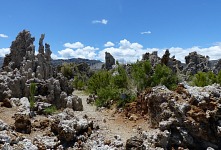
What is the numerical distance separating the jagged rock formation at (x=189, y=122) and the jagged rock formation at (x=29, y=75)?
1138 cm

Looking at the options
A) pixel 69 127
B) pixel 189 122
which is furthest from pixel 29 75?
pixel 189 122

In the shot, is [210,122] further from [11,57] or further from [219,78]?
[11,57]

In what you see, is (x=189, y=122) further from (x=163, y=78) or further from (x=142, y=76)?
(x=142, y=76)

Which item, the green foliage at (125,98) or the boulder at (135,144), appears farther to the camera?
the green foliage at (125,98)

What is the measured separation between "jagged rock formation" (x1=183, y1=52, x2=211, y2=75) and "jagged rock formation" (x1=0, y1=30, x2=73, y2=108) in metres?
34.7

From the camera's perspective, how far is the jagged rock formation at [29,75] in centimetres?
2420

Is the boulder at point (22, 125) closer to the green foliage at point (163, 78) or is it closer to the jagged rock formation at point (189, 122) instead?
the jagged rock formation at point (189, 122)

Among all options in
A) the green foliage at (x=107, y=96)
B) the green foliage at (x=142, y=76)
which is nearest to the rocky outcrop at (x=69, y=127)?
the green foliage at (x=107, y=96)

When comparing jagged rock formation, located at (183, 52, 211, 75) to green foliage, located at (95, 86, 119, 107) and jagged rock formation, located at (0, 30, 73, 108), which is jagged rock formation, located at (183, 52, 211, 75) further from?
green foliage, located at (95, 86, 119, 107)

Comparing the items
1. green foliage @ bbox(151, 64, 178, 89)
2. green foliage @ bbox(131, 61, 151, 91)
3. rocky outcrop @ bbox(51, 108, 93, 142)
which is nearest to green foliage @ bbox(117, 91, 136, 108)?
green foliage @ bbox(131, 61, 151, 91)

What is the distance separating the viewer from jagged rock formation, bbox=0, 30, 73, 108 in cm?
2420

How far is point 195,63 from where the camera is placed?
61.3 meters

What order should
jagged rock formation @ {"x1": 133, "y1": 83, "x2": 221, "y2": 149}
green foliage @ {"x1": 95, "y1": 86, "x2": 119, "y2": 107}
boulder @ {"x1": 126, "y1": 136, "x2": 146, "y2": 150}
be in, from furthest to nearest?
green foliage @ {"x1": 95, "y1": 86, "x2": 119, "y2": 107}
jagged rock formation @ {"x1": 133, "y1": 83, "x2": 221, "y2": 149}
boulder @ {"x1": 126, "y1": 136, "x2": 146, "y2": 150}

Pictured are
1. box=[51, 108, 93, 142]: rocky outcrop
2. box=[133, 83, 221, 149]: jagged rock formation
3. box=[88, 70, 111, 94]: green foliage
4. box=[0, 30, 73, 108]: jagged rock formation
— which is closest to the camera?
box=[133, 83, 221, 149]: jagged rock formation
